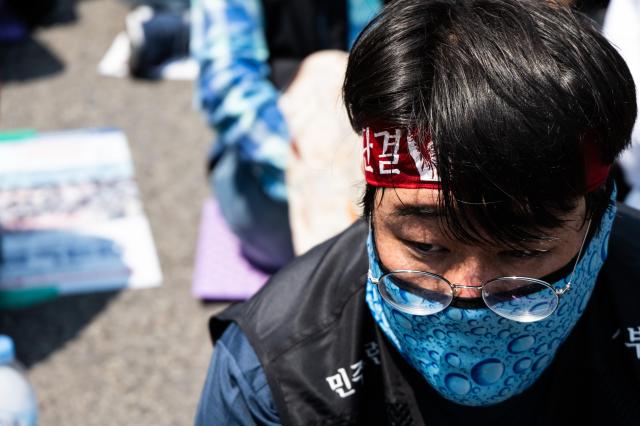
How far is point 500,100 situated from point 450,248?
23cm

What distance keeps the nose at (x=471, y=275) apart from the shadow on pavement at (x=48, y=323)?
179 centimetres

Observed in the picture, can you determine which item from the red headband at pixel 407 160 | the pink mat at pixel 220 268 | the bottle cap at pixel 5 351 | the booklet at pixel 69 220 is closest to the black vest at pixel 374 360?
the red headband at pixel 407 160

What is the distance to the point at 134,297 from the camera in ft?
9.48

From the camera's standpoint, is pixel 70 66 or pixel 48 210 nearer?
pixel 48 210

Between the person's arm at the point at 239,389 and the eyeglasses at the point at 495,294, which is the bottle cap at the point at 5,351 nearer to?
the person's arm at the point at 239,389

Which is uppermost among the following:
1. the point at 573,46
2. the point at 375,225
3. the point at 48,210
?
the point at 573,46

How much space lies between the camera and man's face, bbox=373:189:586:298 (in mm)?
1150

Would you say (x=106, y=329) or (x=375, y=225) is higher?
(x=375, y=225)

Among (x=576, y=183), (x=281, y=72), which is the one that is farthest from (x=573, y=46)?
(x=281, y=72)

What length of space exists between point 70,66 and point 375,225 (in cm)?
333

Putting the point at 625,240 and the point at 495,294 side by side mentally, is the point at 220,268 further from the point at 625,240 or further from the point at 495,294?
the point at 495,294

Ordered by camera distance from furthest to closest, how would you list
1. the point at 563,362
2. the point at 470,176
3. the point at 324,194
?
1. the point at 324,194
2. the point at 563,362
3. the point at 470,176

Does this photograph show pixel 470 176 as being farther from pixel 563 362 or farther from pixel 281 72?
pixel 281 72

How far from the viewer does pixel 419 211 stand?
115cm
